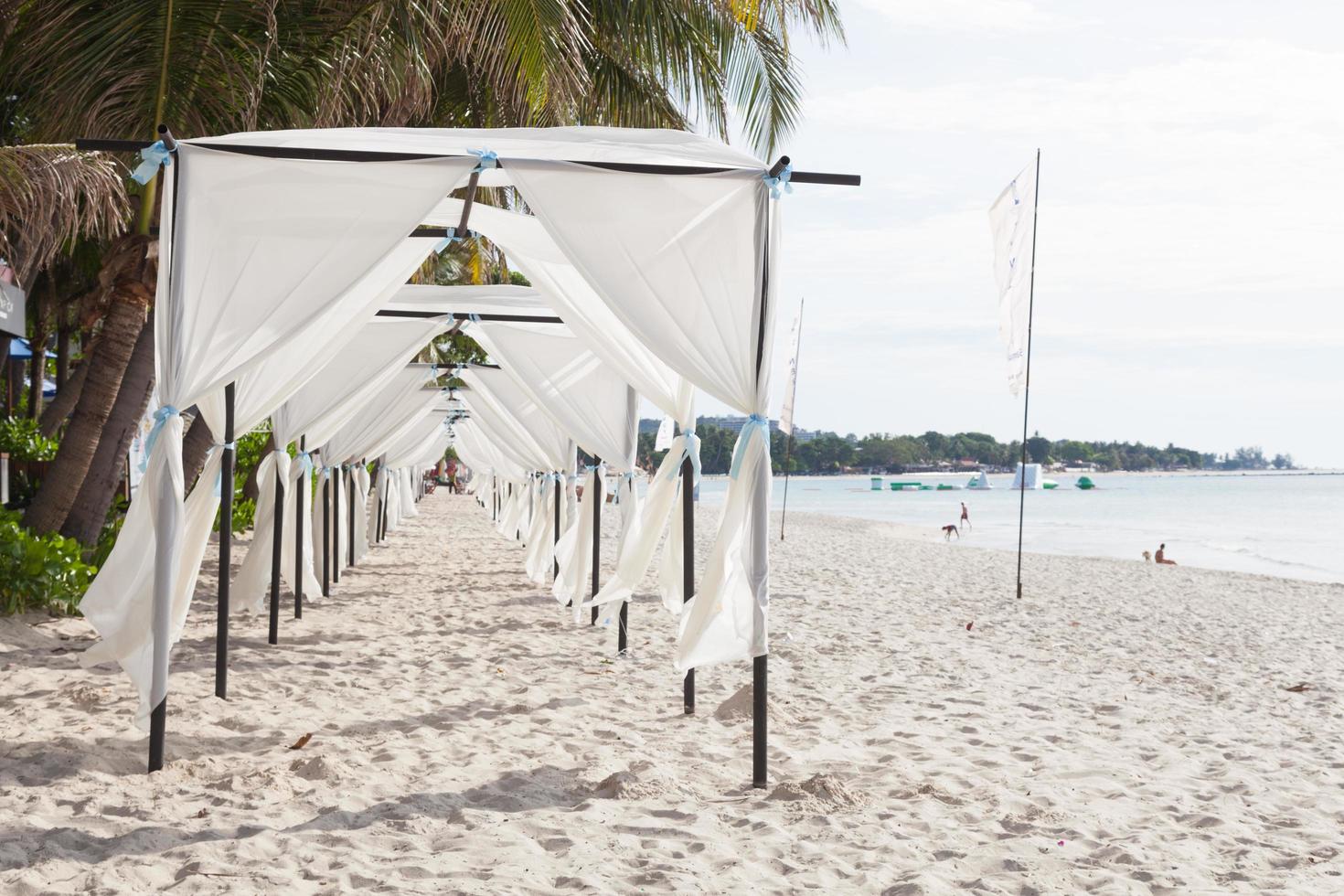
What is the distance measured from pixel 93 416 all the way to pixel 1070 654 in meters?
6.92

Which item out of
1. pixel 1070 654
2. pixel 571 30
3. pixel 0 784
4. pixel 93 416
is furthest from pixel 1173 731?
pixel 93 416

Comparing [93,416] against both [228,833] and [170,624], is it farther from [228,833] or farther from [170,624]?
[228,833]

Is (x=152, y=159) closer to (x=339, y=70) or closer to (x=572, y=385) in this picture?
(x=572, y=385)

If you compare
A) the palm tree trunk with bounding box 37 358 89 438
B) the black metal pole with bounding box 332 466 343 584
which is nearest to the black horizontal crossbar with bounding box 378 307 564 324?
the black metal pole with bounding box 332 466 343 584

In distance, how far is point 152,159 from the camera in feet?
12.7

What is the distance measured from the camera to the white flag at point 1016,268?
10.4m

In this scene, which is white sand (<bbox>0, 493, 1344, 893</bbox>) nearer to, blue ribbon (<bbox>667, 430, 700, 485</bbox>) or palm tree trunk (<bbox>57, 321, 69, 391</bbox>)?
blue ribbon (<bbox>667, 430, 700, 485</bbox>)

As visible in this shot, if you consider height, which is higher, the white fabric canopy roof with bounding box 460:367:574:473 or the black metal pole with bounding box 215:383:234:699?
the white fabric canopy roof with bounding box 460:367:574:473

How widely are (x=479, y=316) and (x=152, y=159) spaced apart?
327 centimetres

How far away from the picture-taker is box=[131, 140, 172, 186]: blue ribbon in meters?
3.84

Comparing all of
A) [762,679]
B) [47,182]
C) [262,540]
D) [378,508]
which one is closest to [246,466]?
[378,508]

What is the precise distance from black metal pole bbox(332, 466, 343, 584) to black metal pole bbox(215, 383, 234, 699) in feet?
12.9

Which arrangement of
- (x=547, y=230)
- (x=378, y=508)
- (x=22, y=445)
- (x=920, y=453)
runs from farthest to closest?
(x=920, y=453)
(x=378, y=508)
(x=22, y=445)
(x=547, y=230)

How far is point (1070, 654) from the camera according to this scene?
7.36 metres
